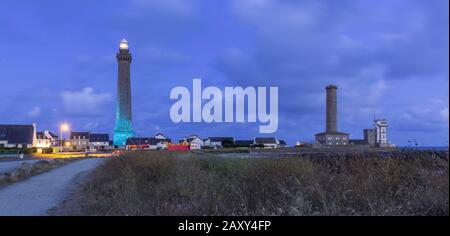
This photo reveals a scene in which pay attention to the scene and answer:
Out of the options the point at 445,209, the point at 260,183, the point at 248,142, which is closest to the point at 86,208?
the point at 260,183

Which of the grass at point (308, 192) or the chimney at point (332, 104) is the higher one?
the chimney at point (332, 104)

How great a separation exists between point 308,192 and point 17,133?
94789 millimetres

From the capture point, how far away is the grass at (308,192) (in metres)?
7.12

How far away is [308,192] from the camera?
28.0ft

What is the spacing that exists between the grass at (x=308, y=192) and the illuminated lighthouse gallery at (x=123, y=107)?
7787 centimetres

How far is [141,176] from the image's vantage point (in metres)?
16.0

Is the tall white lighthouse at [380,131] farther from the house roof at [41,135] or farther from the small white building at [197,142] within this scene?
the house roof at [41,135]

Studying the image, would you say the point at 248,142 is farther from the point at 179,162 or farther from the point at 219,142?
the point at 179,162

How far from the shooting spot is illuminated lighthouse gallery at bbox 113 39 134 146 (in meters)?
89.9

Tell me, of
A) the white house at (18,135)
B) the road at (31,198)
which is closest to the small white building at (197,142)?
the white house at (18,135)

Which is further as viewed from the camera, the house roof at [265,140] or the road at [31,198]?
the house roof at [265,140]

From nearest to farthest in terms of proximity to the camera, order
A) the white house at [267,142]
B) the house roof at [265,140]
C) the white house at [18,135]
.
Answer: the white house at [18,135], the white house at [267,142], the house roof at [265,140]

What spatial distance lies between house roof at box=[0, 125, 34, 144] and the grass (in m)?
87.1
